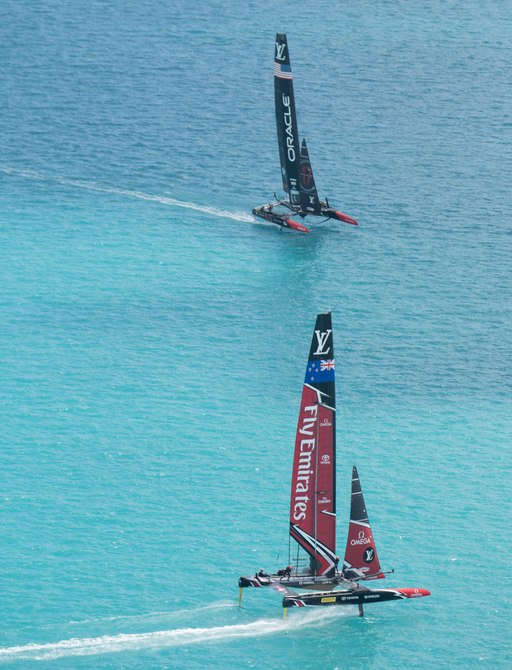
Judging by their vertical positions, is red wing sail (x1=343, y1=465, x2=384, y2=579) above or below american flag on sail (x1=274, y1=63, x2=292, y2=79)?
below

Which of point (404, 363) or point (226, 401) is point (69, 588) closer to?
point (226, 401)

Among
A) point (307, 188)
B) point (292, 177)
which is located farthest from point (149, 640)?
point (292, 177)

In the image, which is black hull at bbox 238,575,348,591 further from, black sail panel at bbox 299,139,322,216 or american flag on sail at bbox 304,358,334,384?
black sail panel at bbox 299,139,322,216

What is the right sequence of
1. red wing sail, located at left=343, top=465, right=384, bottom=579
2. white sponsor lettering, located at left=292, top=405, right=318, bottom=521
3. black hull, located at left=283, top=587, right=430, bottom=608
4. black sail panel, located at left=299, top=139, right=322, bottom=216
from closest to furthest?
white sponsor lettering, located at left=292, top=405, right=318, bottom=521 < black hull, located at left=283, top=587, right=430, bottom=608 < red wing sail, located at left=343, top=465, right=384, bottom=579 < black sail panel, located at left=299, top=139, right=322, bottom=216

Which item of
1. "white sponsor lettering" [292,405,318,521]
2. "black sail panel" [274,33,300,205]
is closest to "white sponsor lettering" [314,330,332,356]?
"white sponsor lettering" [292,405,318,521]

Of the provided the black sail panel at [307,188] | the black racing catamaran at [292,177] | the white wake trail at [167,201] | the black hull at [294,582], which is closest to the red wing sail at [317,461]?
the black hull at [294,582]
